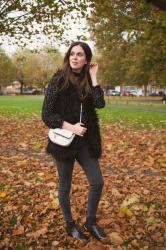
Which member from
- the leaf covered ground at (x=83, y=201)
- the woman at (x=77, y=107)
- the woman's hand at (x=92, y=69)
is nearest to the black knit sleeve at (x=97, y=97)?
the woman at (x=77, y=107)

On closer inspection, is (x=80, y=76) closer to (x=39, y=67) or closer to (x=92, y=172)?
(x=92, y=172)

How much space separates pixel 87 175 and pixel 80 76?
1.15 m

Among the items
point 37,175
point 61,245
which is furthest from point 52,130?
point 37,175

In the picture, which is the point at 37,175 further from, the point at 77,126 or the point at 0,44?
the point at 0,44

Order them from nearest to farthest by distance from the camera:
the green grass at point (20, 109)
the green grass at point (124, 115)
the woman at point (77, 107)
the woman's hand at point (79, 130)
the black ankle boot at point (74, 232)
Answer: the woman's hand at point (79, 130)
the woman at point (77, 107)
the black ankle boot at point (74, 232)
the green grass at point (124, 115)
the green grass at point (20, 109)

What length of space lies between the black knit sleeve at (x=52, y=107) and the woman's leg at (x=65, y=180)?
479mm

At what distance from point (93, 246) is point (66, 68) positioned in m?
2.10

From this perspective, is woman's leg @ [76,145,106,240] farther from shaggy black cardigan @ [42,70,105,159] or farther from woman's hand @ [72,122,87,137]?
woman's hand @ [72,122,87,137]

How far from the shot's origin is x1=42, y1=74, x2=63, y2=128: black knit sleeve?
4.27 metres

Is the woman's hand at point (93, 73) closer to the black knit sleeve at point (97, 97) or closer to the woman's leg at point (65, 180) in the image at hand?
the black knit sleeve at point (97, 97)

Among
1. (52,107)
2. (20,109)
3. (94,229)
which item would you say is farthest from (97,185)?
(20,109)

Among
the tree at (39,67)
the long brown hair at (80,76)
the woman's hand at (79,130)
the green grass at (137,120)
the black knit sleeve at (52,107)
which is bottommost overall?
the green grass at (137,120)

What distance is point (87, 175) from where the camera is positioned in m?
4.39

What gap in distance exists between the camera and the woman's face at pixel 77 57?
432 centimetres
